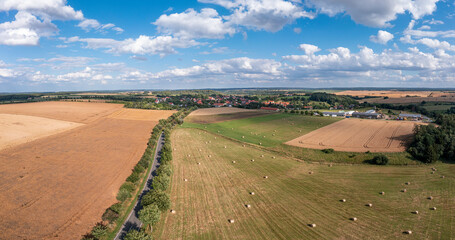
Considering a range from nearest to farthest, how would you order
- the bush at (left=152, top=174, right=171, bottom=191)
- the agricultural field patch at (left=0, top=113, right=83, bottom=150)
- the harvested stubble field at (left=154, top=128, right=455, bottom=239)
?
the harvested stubble field at (left=154, top=128, right=455, bottom=239) < the bush at (left=152, top=174, right=171, bottom=191) < the agricultural field patch at (left=0, top=113, right=83, bottom=150)

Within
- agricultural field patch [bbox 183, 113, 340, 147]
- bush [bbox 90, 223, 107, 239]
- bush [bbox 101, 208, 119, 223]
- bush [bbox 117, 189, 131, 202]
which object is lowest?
bush [bbox 101, 208, 119, 223]

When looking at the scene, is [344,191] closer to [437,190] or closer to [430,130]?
[437,190]

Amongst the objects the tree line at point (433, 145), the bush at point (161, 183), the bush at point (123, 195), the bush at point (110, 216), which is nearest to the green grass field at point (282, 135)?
the tree line at point (433, 145)

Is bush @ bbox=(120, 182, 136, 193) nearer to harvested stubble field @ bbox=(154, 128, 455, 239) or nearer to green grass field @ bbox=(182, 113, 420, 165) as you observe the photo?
harvested stubble field @ bbox=(154, 128, 455, 239)

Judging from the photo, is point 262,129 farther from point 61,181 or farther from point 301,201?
point 61,181

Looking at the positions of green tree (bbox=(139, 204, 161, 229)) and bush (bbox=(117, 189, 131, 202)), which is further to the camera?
bush (bbox=(117, 189, 131, 202))

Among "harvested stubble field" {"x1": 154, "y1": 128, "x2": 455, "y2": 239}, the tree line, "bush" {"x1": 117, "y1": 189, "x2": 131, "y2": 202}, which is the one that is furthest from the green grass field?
"bush" {"x1": 117, "y1": 189, "x2": 131, "y2": 202}

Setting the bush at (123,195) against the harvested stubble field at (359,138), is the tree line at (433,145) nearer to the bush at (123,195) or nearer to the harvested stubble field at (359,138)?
the harvested stubble field at (359,138)

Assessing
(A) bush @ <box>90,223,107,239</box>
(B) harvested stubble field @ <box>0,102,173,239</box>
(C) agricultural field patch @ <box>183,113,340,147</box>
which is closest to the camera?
(A) bush @ <box>90,223,107,239</box>
